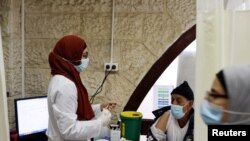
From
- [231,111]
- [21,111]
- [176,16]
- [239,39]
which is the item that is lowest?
[21,111]

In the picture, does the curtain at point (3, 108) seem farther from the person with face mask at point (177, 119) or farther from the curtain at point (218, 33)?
the person with face mask at point (177, 119)

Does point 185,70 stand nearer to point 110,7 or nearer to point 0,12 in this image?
point 110,7

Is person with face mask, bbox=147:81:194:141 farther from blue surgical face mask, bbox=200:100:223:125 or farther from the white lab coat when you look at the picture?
blue surgical face mask, bbox=200:100:223:125

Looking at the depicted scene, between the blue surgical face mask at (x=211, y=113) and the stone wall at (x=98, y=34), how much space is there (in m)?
1.61

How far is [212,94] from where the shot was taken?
515 mm

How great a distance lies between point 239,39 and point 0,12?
5.95 ft

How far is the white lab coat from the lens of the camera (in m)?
1.34

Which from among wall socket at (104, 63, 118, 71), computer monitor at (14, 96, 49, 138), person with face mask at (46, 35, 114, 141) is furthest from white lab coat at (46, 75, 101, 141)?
wall socket at (104, 63, 118, 71)

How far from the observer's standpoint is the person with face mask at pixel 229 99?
474 mm

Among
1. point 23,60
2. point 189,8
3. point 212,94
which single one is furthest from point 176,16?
point 212,94

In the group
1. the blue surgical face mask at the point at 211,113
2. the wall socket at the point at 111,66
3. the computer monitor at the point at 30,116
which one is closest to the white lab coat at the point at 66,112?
the computer monitor at the point at 30,116

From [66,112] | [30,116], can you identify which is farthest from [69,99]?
[30,116]

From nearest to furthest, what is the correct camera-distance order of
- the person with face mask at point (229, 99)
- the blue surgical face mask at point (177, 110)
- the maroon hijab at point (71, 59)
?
the person with face mask at point (229, 99)
the blue surgical face mask at point (177, 110)
the maroon hijab at point (71, 59)

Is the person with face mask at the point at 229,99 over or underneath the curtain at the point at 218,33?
underneath
